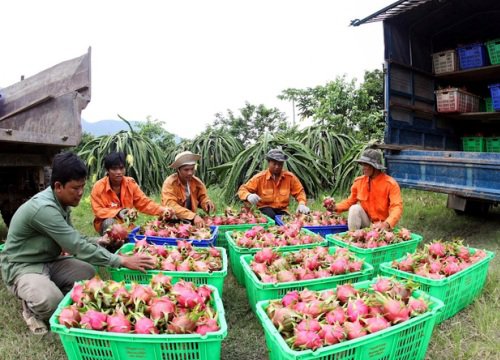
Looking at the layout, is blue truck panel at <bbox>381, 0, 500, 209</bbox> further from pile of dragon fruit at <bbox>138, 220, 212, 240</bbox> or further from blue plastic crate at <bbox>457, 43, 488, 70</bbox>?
pile of dragon fruit at <bbox>138, 220, 212, 240</bbox>

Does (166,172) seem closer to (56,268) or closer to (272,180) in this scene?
(272,180)

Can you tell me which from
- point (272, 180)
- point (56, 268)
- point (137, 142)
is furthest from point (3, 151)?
point (137, 142)

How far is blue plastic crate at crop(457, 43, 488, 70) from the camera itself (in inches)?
206

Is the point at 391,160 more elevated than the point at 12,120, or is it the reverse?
the point at 12,120

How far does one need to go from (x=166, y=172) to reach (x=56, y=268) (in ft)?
19.4

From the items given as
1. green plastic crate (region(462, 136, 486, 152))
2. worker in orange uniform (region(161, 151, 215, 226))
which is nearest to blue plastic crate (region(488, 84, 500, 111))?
green plastic crate (region(462, 136, 486, 152))

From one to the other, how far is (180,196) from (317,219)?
1405 millimetres

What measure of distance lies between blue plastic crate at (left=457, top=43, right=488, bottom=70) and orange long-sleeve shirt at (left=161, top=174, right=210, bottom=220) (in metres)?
3.82

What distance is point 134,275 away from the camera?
99.2 inches

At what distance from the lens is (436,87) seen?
5582mm

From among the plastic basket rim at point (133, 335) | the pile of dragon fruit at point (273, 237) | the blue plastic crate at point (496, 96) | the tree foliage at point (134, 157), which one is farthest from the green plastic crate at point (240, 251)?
the tree foliage at point (134, 157)

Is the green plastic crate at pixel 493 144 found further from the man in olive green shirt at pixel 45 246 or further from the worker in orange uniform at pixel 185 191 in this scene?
the man in olive green shirt at pixel 45 246

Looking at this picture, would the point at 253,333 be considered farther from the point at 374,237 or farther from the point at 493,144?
the point at 493,144

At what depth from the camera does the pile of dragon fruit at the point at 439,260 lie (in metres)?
2.54
